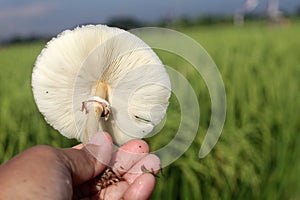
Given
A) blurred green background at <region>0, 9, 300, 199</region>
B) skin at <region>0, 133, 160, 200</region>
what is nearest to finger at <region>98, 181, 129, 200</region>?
skin at <region>0, 133, 160, 200</region>

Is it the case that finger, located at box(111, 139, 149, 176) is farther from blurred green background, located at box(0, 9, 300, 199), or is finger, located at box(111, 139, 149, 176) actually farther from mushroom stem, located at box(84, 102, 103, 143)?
blurred green background, located at box(0, 9, 300, 199)

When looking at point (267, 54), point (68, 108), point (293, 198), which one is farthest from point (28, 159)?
point (267, 54)

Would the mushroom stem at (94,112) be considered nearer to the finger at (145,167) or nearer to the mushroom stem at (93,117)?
the mushroom stem at (93,117)

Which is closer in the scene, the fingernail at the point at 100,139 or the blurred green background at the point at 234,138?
the fingernail at the point at 100,139

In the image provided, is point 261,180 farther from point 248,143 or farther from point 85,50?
point 85,50

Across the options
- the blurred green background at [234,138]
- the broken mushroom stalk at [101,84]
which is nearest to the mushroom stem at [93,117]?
the broken mushroom stalk at [101,84]

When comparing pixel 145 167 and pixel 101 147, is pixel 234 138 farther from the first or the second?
pixel 101 147

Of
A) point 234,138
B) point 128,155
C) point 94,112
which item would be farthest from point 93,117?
point 234,138
